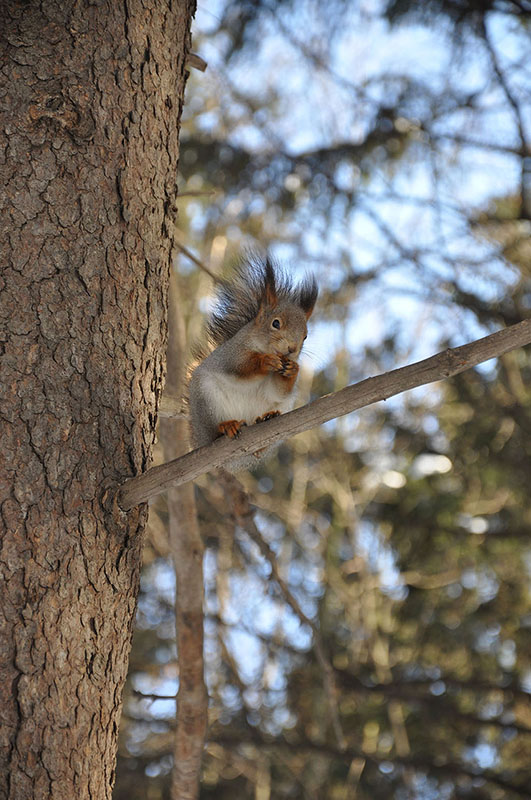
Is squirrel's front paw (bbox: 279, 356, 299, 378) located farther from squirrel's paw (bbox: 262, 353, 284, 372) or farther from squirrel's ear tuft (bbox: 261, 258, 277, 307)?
squirrel's ear tuft (bbox: 261, 258, 277, 307)

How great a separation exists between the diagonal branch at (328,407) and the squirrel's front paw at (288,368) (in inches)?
19.3

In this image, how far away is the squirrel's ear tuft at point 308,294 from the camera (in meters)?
2.14

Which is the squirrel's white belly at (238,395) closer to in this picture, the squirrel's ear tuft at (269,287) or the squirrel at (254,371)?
the squirrel at (254,371)

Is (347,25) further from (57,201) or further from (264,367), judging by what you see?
(57,201)

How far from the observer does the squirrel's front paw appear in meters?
1.95

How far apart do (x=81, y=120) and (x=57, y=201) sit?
7.2 inches

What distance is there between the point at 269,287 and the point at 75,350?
2.51ft

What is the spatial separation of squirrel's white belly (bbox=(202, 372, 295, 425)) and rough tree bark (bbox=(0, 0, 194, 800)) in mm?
338

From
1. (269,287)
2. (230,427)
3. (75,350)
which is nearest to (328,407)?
(75,350)

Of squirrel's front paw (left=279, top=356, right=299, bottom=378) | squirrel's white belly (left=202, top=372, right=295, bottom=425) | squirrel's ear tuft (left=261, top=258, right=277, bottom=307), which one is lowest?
squirrel's white belly (left=202, top=372, right=295, bottom=425)

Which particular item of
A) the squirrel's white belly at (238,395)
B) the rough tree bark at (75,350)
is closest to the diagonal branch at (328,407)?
the rough tree bark at (75,350)

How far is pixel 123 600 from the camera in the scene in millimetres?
1414

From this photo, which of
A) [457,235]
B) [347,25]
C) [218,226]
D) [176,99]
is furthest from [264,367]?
[218,226]

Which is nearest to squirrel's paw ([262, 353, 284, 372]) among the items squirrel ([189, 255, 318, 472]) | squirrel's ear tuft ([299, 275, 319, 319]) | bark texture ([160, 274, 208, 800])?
squirrel ([189, 255, 318, 472])
